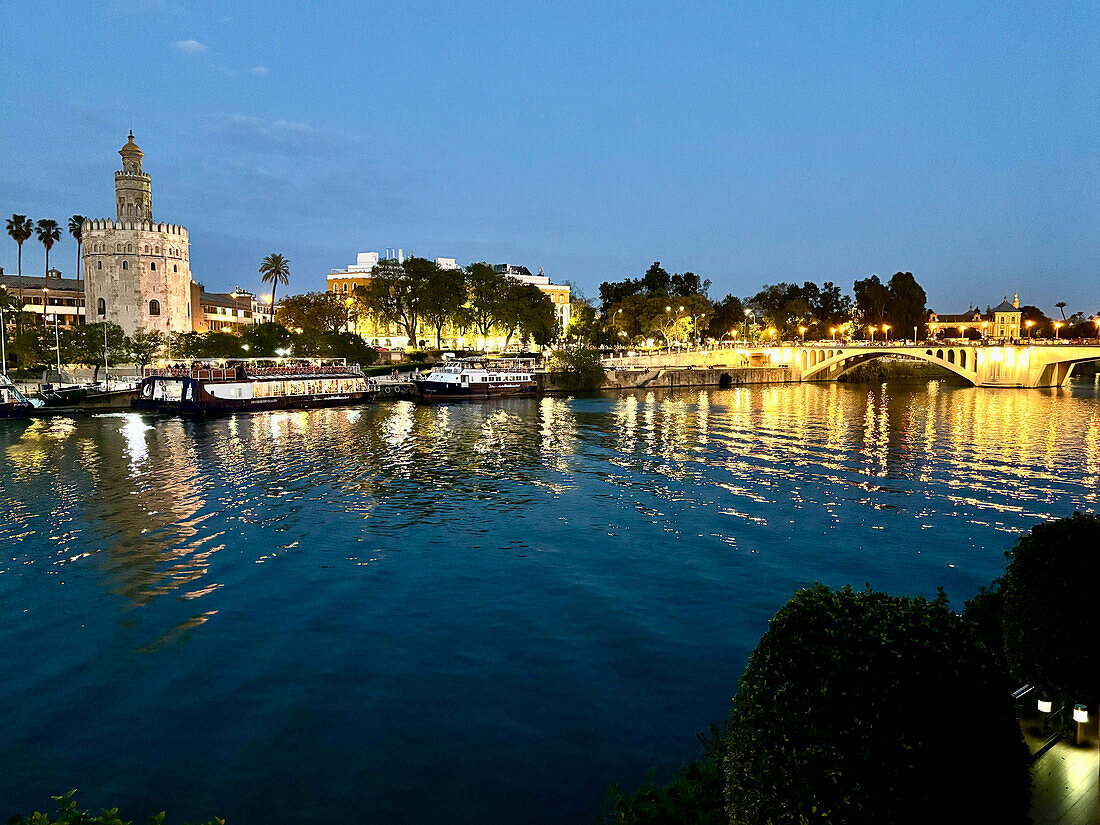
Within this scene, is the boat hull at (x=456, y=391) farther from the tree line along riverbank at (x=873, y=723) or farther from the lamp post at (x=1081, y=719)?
the tree line along riverbank at (x=873, y=723)

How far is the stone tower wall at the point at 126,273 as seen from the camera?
328 ft

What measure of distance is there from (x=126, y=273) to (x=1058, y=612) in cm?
11380

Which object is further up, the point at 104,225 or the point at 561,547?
the point at 104,225

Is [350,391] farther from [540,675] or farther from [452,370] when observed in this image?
[540,675]

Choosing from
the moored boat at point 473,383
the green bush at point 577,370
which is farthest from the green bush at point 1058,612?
the green bush at point 577,370

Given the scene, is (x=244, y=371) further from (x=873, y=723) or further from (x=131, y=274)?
(x=873, y=723)

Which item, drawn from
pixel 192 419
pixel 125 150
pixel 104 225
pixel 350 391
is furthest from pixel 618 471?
pixel 125 150

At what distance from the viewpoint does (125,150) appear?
104688mm

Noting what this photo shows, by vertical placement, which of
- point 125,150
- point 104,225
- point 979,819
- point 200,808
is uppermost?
point 125,150

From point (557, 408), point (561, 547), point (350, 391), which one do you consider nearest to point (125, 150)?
point (350, 391)

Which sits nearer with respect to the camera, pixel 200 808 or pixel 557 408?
pixel 200 808

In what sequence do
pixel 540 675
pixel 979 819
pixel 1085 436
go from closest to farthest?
pixel 979 819 < pixel 540 675 < pixel 1085 436

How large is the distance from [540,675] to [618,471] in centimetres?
2294

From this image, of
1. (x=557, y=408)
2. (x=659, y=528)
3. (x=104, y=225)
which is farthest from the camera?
(x=104, y=225)
